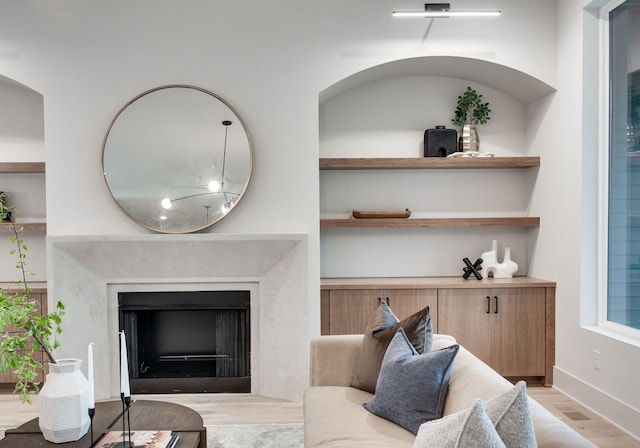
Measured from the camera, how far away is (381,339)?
8.02 ft

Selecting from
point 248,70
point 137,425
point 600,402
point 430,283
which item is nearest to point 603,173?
point 430,283

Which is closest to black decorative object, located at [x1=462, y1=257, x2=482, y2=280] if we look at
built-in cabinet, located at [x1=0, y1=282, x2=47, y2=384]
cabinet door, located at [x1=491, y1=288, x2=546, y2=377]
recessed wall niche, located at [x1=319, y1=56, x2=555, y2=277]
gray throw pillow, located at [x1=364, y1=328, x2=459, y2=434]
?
recessed wall niche, located at [x1=319, y1=56, x2=555, y2=277]

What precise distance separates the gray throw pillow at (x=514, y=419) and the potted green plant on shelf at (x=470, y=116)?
10.5 ft

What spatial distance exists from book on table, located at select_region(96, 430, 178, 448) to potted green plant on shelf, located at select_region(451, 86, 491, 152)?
3.15m

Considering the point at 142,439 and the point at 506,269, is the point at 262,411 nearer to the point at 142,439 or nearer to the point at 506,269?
the point at 142,439

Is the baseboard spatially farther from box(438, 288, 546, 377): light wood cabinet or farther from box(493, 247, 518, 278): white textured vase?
box(493, 247, 518, 278): white textured vase

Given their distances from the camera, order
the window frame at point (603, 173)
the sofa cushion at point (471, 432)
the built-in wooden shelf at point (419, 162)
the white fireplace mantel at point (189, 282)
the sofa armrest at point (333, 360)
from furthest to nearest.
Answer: the built-in wooden shelf at point (419, 162), the white fireplace mantel at point (189, 282), the window frame at point (603, 173), the sofa armrest at point (333, 360), the sofa cushion at point (471, 432)

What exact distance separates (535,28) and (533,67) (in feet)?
0.97

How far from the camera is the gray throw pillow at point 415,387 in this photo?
200 centimetres

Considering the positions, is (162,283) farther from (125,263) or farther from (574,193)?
(574,193)

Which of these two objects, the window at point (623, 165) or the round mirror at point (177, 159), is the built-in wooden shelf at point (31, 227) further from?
the window at point (623, 165)

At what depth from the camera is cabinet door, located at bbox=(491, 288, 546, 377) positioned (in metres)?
3.94

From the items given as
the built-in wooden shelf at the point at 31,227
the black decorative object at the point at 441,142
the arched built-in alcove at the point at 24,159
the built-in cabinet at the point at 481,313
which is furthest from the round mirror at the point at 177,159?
the black decorative object at the point at 441,142

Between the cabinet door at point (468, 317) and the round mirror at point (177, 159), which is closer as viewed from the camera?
the round mirror at point (177, 159)
